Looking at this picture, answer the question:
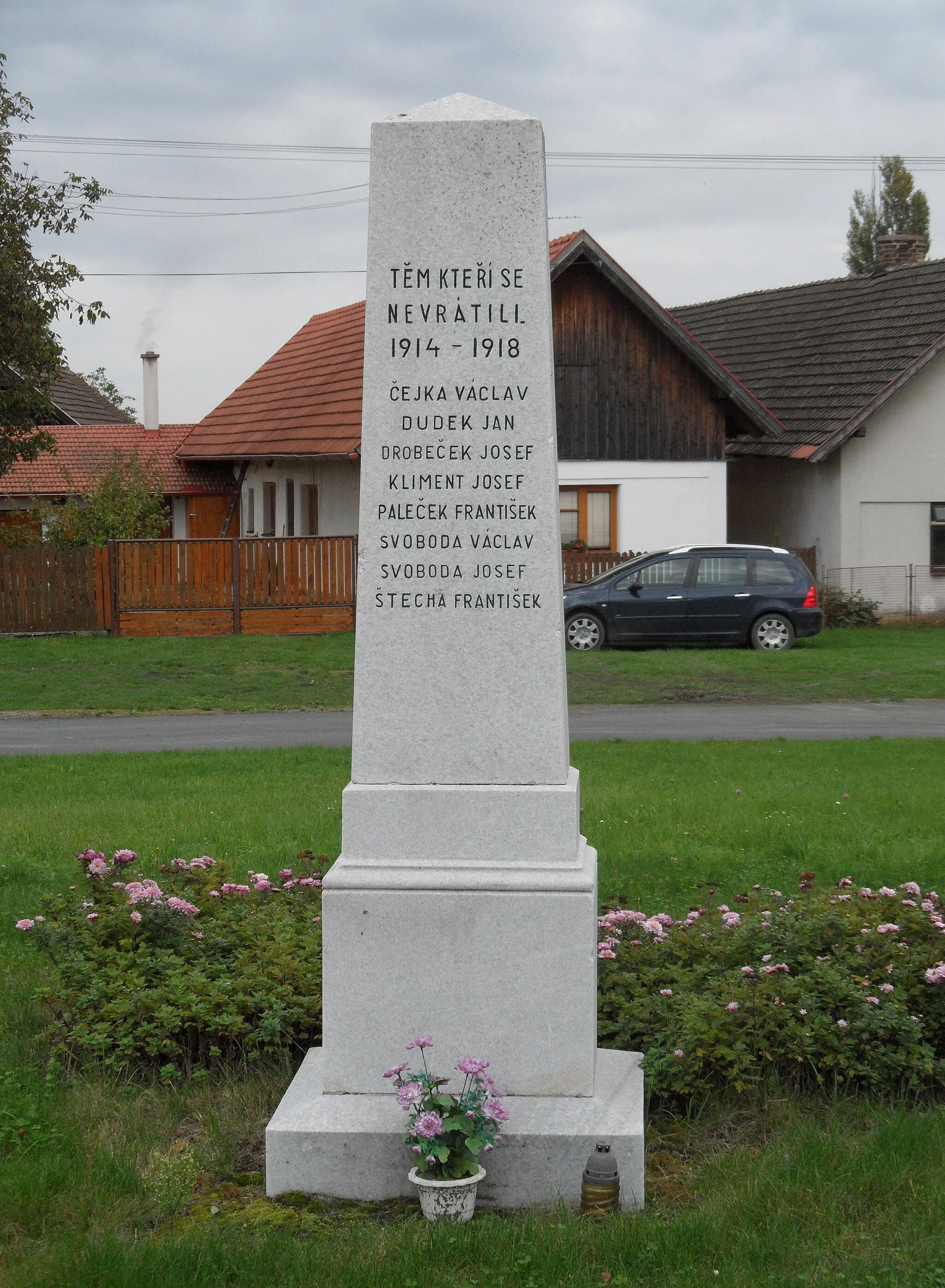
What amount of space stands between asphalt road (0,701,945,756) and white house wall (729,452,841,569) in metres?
11.6

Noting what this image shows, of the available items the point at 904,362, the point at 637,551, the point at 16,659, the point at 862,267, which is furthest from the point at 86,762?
the point at 862,267

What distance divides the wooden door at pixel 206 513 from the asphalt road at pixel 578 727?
68.5 ft

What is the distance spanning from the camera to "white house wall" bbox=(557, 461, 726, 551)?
28484 millimetres

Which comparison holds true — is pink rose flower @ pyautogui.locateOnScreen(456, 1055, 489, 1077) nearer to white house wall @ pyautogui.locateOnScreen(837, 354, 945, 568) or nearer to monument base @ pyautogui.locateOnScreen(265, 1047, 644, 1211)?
monument base @ pyautogui.locateOnScreen(265, 1047, 644, 1211)

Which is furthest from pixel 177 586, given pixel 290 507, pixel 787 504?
pixel 787 504

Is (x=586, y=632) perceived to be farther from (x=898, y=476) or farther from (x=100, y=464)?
(x=100, y=464)

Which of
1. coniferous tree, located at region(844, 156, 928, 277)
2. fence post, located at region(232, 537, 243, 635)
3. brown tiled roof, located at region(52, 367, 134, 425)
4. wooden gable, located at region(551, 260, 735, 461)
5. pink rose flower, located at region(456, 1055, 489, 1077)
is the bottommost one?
pink rose flower, located at region(456, 1055, 489, 1077)

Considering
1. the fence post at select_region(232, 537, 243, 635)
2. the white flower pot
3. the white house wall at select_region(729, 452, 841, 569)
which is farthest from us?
the white house wall at select_region(729, 452, 841, 569)

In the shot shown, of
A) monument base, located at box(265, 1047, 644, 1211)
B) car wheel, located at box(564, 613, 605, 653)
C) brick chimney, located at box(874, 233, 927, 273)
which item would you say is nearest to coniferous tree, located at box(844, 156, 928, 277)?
brick chimney, located at box(874, 233, 927, 273)

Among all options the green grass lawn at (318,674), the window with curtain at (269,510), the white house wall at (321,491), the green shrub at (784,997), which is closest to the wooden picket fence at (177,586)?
the green grass lawn at (318,674)

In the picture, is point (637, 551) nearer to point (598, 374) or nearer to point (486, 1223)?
point (598, 374)

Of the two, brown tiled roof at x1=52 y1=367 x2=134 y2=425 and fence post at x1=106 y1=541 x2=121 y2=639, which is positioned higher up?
brown tiled roof at x1=52 y1=367 x2=134 y2=425

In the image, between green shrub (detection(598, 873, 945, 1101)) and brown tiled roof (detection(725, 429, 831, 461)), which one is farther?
brown tiled roof (detection(725, 429, 831, 461))

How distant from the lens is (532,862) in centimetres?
445
